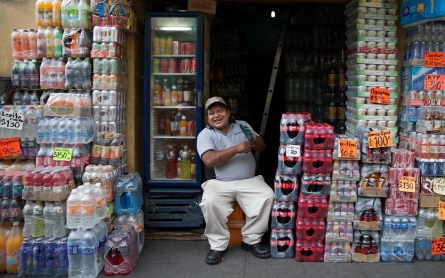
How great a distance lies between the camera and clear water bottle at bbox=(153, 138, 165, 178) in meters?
5.42

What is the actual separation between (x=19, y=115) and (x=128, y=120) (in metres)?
1.16

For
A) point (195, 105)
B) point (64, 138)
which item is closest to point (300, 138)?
point (195, 105)

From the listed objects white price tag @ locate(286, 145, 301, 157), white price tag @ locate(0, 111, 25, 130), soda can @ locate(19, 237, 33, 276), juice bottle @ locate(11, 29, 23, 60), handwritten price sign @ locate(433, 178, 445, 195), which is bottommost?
soda can @ locate(19, 237, 33, 276)

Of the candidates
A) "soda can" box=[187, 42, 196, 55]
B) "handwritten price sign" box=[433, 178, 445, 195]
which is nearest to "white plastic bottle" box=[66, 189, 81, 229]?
"soda can" box=[187, 42, 196, 55]

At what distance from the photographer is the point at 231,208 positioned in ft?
15.2

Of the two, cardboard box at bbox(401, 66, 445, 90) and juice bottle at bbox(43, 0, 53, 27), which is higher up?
juice bottle at bbox(43, 0, 53, 27)

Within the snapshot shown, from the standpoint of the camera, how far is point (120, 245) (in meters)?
4.11

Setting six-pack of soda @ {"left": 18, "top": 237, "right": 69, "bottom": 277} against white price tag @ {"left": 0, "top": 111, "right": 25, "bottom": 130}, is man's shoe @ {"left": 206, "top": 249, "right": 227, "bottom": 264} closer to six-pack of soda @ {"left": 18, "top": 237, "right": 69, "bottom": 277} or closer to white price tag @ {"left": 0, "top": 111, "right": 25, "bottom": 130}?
six-pack of soda @ {"left": 18, "top": 237, "right": 69, "bottom": 277}

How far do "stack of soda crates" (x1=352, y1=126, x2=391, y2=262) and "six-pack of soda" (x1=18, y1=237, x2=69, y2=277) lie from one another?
2797 mm

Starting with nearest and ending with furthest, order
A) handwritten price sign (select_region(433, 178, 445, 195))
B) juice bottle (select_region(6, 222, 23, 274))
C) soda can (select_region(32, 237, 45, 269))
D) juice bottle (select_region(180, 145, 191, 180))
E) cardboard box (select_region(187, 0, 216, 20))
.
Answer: soda can (select_region(32, 237, 45, 269))
juice bottle (select_region(6, 222, 23, 274))
handwritten price sign (select_region(433, 178, 445, 195))
cardboard box (select_region(187, 0, 216, 20))
juice bottle (select_region(180, 145, 191, 180))

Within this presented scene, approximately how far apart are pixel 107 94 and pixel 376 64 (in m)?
2.98

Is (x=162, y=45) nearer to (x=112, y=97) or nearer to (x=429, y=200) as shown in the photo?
(x=112, y=97)

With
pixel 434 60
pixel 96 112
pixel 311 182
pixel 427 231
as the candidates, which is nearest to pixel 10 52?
pixel 96 112

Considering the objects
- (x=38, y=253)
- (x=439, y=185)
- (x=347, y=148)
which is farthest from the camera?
(x=439, y=185)
